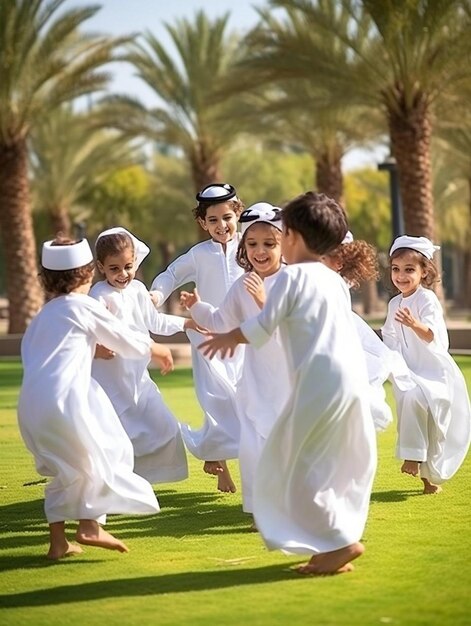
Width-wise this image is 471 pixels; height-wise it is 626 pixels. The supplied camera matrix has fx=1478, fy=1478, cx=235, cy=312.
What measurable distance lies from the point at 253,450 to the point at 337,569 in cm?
137

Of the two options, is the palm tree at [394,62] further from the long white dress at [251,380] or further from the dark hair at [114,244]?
the long white dress at [251,380]

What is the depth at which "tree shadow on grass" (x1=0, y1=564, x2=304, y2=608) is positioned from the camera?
6.45 meters

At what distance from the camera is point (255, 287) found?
7480 mm

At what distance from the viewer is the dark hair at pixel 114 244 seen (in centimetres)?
879

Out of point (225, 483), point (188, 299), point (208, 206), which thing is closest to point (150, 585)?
point (188, 299)

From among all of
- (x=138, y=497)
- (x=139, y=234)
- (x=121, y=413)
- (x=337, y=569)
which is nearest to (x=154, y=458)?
(x=121, y=413)

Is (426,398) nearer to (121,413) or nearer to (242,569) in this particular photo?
(121,413)

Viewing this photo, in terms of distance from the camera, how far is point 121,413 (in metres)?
8.95

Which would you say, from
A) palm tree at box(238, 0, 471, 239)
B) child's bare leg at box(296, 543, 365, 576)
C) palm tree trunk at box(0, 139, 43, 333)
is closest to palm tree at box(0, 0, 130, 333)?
palm tree trunk at box(0, 139, 43, 333)

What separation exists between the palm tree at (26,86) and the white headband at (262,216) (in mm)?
21164

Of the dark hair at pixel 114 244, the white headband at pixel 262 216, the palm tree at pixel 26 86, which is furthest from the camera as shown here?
the palm tree at pixel 26 86

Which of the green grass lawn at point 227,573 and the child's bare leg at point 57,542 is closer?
the green grass lawn at point 227,573

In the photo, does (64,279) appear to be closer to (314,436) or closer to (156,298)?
(314,436)

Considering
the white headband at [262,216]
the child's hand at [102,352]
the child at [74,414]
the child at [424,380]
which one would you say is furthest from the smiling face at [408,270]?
the child at [74,414]
